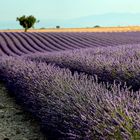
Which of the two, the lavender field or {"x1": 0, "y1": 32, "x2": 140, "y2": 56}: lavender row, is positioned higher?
the lavender field

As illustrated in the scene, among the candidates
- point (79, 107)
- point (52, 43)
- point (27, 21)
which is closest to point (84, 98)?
point (79, 107)

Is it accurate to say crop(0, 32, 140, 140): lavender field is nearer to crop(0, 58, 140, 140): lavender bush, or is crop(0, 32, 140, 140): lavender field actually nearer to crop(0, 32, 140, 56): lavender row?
crop(0, 58, 140, 140): lavender bush

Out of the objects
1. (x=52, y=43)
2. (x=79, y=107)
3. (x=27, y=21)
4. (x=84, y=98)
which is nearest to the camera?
(x=79, y=107)

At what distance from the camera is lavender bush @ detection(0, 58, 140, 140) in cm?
287

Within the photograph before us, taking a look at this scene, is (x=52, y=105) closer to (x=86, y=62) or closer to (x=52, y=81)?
(x=52, y=81)

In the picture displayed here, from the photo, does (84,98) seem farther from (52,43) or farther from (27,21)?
(27,21)

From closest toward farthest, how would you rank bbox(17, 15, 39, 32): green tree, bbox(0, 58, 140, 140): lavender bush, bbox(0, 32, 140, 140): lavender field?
bbox(0, 58, 140, 140): lavender bush → bbox(0, 32, 140, 140): lavender field → bbox(17, 15, 39, 32): green tree

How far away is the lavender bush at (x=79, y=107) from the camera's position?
113 inches

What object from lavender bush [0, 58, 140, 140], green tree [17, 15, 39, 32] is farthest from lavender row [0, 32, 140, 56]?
green tree [17, 15, 39, 32]

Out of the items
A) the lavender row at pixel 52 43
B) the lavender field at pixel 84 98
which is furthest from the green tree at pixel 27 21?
the lavender field at pixel 84 98

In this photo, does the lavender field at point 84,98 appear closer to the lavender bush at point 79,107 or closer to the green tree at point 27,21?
the lavender bush at point 79,107

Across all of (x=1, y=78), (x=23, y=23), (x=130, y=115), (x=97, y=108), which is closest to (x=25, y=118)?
(x=97, y=108)

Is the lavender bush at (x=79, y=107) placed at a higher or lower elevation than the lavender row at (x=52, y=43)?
higher

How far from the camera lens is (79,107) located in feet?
12.0
